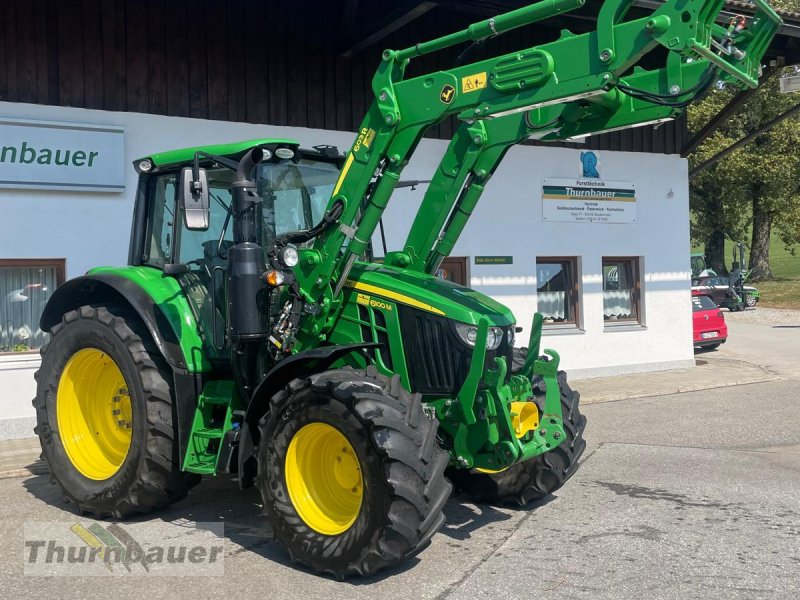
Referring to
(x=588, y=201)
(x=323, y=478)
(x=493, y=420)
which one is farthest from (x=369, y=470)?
(x=588, y=201)

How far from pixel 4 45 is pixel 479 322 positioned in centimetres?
662

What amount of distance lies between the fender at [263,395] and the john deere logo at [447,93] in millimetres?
1571

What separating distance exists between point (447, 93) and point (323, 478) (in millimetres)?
2454

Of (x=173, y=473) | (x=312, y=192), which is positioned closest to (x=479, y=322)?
(x=312, y=192)

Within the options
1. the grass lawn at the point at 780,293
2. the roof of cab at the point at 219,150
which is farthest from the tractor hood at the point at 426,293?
the grass lawn at the point at 780,293

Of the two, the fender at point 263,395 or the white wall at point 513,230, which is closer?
the fender at point 263,395

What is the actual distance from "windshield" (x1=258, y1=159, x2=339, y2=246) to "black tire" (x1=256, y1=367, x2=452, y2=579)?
53.1 inches

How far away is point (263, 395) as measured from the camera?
5.32 m

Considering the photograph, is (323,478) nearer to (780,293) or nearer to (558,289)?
(558,289)

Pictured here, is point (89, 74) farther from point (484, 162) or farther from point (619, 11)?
point (619, 11)

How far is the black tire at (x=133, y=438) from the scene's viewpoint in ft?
18.7

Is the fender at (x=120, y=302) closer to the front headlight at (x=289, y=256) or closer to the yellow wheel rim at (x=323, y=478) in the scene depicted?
the front headlight at (x=289, y=256)

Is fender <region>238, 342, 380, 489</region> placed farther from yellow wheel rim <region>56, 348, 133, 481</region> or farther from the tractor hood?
yellow wheel rim <region>56, 348, 133, 481</region>

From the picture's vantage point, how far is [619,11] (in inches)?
185
